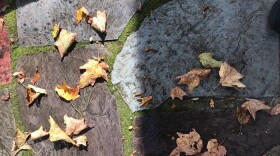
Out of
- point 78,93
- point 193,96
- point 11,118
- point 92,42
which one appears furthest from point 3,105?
point 193,96

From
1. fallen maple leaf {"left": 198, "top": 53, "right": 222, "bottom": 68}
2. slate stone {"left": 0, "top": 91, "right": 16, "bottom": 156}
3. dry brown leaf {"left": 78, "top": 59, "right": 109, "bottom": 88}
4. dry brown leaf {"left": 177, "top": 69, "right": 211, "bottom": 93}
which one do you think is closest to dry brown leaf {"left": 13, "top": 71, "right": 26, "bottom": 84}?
slate stone {"left": 0, "top": 91, "right": 16, "bottom": 156}

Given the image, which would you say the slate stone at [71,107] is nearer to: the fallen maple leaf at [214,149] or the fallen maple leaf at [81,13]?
the fallen maple leaf at [81,13]

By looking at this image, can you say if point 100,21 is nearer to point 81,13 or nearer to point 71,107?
point 81,13

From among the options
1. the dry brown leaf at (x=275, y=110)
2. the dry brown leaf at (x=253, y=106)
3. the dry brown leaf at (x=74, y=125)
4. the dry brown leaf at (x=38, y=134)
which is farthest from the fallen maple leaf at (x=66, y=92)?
the dry brown leaf at (x=275, y=110)

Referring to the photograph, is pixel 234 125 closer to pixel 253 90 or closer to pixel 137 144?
pixel 253 90

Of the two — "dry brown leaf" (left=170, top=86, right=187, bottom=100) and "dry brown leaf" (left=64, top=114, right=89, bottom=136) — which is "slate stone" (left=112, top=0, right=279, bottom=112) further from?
"dry brown leaf" (left=64, top=114, right=89, bottom=136)
